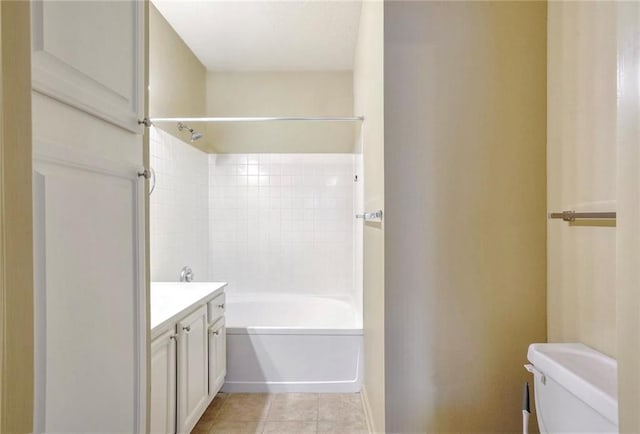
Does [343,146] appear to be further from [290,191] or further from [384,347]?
[384,347]

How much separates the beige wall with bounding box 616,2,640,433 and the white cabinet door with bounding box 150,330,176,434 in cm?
144

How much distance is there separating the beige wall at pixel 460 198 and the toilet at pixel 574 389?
36 cm

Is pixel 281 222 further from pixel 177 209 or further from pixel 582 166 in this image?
pixel 582 166

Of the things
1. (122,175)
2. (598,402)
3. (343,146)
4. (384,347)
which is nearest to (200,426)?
(384,347)

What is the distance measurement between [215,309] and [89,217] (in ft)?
4.94

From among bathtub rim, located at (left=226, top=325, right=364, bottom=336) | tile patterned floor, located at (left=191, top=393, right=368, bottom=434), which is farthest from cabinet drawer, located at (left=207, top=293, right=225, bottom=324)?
tile patterned floor, located at (left=191, top=393, right=368, bottom=434)

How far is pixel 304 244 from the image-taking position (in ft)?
11.6

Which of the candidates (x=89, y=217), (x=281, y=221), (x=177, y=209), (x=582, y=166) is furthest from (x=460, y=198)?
(x=281, y=221)

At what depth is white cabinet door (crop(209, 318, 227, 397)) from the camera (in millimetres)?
2162

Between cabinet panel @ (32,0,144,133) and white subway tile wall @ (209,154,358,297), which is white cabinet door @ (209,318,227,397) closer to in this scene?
white subway tile wall @ (209,154,358,297)

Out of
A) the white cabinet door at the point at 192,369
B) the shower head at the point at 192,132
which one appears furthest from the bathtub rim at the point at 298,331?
the shower head at the point at 192,132

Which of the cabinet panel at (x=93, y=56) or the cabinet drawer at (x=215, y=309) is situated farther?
the cabinet drawer at (x=215, y=309)

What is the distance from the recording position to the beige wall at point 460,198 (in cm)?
149

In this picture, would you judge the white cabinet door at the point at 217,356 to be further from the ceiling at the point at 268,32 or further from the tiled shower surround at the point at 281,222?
the ceiling at the point at 268,32
